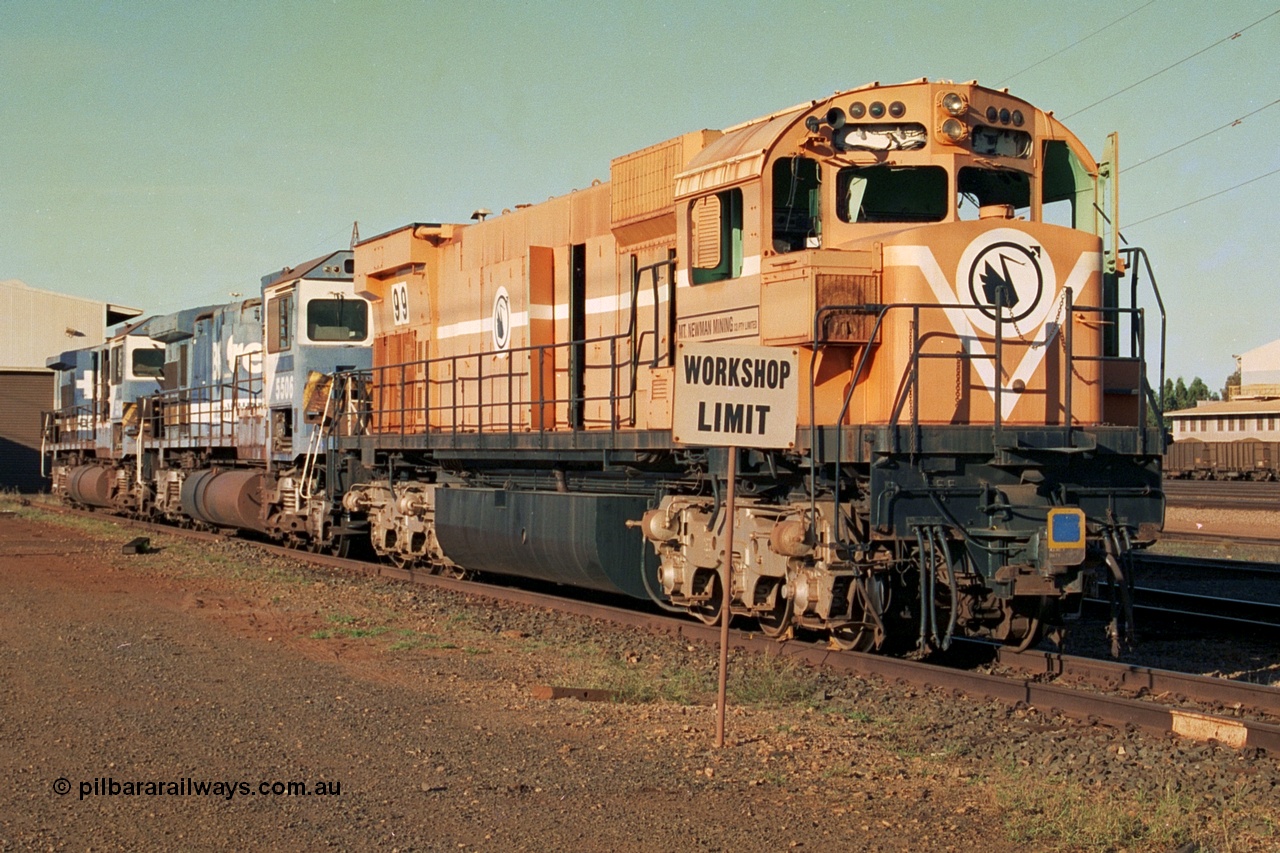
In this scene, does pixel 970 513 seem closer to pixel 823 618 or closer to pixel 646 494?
pixel 823 618

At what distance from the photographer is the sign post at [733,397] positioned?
23.9ft

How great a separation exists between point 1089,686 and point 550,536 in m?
5.59

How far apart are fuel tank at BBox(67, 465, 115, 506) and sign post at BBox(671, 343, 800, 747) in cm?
2579

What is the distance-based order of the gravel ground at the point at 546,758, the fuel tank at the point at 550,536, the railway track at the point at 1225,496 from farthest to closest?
the railway track at the point at 1225,496, the fuel tank at the point at 550,536, the gravel ground at the point at 546,758

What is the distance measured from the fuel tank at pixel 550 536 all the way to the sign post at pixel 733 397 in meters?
4.57

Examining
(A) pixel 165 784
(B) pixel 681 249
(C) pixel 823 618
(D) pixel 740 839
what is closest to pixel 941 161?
(B) pixel 681 249

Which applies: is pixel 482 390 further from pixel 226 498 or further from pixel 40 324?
pixel 40 324

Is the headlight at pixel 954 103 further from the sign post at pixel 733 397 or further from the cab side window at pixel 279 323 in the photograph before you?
the cab side window at pixel 279 323

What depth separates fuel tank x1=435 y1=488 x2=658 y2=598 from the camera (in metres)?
12.1

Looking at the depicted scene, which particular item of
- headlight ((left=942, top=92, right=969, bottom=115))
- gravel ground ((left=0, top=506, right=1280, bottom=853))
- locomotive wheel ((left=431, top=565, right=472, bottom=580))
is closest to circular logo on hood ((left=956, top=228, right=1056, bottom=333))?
headlight ((left=942, top=92, right=969, bottom=115))

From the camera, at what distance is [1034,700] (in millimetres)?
8469

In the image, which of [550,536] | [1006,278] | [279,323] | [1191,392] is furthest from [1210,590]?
[1191,392]

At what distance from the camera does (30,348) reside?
52.5 m

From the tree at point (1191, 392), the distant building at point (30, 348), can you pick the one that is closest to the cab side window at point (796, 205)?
the distant building at point (30, 348)
